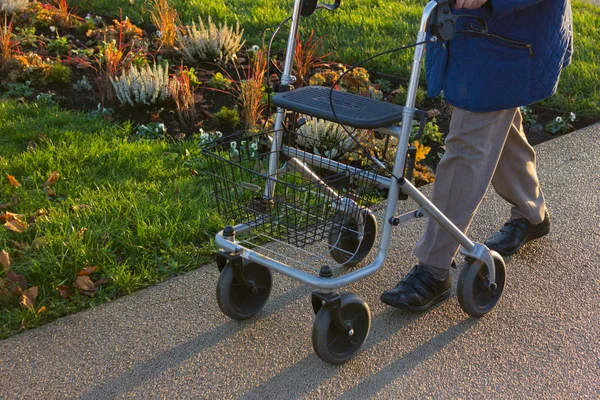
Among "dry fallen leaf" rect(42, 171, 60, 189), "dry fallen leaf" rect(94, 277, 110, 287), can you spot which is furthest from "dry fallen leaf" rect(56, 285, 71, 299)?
"dry fallen leaf" rect(42, 171, 60, 189)

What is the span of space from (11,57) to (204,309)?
3.41 meters

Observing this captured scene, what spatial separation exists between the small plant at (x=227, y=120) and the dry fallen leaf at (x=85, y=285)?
6.44 feet

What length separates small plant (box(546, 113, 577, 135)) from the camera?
5503mm

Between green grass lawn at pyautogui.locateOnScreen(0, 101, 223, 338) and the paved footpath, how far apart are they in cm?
14

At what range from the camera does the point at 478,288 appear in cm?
326

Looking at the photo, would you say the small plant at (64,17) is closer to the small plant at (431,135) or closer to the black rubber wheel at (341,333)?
the small plant at (431,135)

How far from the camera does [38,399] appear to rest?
2.73 metres

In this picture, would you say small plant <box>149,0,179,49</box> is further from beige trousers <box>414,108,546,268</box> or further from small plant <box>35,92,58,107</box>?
beige trousers <box>414,108,546,268</box>

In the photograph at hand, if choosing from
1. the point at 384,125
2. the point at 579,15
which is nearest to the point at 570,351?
the point at 384,125

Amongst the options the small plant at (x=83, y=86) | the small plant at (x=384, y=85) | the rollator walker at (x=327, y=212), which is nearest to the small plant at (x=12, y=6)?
the small plant at (x=83, y=86)

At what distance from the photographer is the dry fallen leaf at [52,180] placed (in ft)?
13.6

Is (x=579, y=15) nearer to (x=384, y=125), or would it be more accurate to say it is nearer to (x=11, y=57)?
(x=11, y=57)

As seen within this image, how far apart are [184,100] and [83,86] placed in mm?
940

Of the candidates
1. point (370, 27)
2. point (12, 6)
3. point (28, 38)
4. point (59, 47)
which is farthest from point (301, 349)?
point (12, 6)
